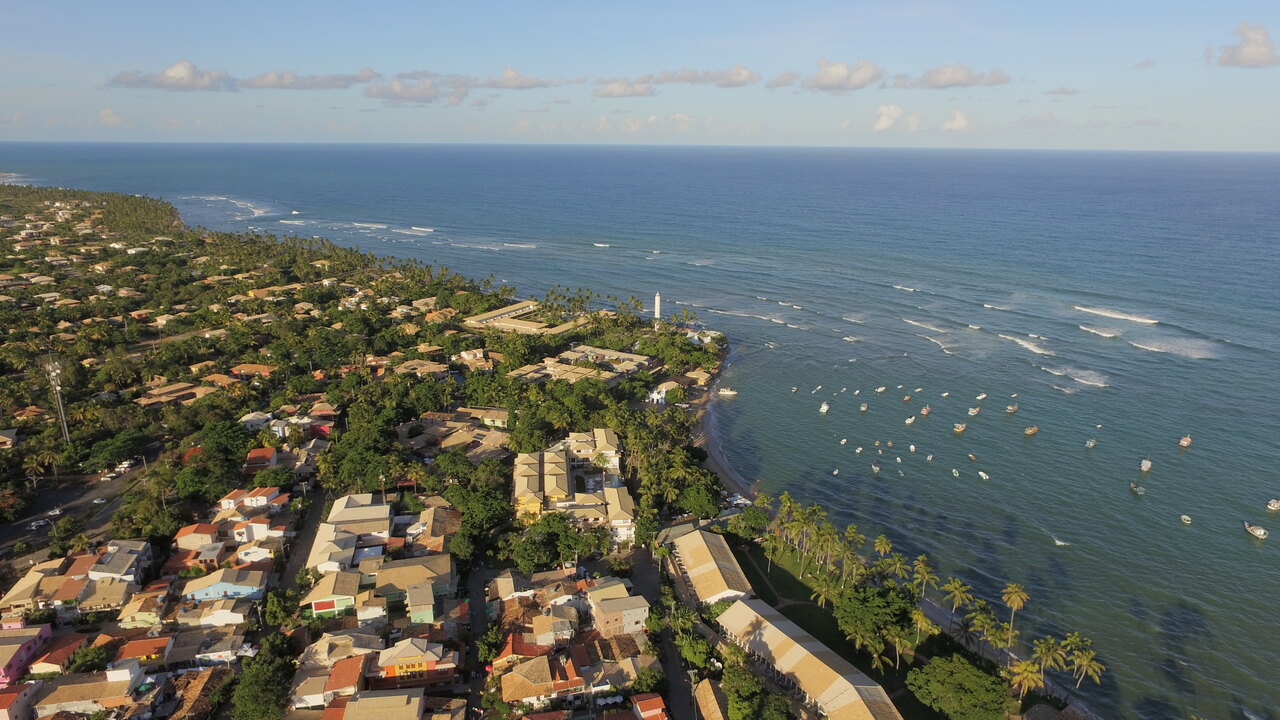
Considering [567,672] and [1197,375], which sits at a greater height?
[1197,375]

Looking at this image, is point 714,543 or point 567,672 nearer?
point 567,672

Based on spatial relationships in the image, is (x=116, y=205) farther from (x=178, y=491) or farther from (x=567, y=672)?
(x=567, y=672)

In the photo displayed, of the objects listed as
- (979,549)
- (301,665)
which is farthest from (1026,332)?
(301,665)

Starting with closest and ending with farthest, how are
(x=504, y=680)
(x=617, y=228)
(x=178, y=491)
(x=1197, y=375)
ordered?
(x=504, y=680) → (x=178, y=491) → (x=1197, y=375) → (x=617, y=228)

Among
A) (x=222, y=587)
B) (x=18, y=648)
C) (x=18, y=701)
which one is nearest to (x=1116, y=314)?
(x=222, y=587)

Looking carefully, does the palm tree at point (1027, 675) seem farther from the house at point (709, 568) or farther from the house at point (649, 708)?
the house at point (649, 708)

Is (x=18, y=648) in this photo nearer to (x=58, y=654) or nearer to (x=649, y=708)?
(x=58, y=654)

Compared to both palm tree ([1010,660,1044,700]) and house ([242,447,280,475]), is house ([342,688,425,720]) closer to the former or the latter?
palm tree ([1010,660,1044,700])
